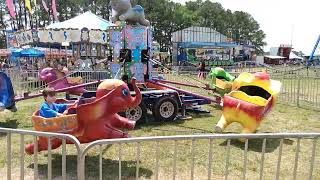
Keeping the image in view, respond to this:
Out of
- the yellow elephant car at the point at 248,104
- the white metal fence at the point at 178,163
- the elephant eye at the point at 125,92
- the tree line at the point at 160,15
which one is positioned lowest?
the white metal fence at the point at 178,163

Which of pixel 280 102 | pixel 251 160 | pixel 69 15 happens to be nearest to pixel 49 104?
pixel 251 160

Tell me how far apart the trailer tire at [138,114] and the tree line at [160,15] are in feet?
141

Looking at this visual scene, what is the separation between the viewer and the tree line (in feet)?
187

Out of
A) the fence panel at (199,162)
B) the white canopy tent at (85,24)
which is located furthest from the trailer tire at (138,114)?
the white canopy tent at (85,24)

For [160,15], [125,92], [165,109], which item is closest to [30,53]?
[165,109]

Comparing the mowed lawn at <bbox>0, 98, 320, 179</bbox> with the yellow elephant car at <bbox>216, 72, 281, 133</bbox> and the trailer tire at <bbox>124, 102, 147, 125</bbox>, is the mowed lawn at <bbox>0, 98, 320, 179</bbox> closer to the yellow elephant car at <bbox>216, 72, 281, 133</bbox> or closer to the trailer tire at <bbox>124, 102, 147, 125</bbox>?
the trailer tire at <bbox>124, 102, 147, 125</bbox>

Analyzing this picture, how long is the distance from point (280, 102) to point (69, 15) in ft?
182

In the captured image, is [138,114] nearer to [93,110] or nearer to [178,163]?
[178,163]

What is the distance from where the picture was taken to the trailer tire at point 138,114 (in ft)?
28.4

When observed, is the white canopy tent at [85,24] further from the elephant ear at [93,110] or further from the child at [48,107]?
the elephant ear at [93,110]

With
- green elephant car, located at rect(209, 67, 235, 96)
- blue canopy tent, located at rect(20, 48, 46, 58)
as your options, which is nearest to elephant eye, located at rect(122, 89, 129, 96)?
green elephant car, located at rect(209, 67, 235, 96)

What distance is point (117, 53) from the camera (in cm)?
964

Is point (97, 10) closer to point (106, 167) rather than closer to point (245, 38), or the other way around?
point (245, 38)

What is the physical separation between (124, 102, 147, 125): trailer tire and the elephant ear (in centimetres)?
305
